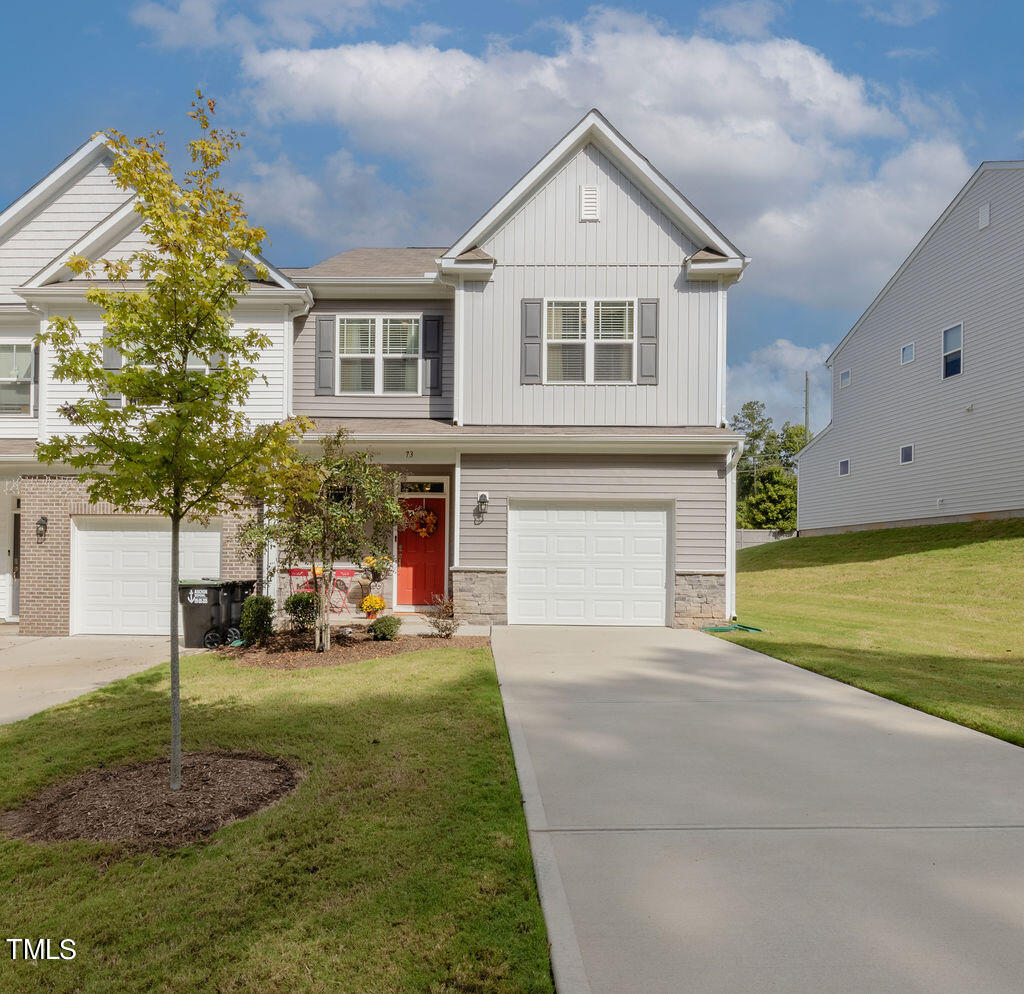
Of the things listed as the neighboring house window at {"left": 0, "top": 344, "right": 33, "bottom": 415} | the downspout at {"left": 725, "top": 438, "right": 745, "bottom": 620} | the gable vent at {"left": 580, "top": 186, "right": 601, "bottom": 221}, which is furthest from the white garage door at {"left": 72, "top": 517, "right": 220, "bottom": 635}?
the downspout at {"left": 725, "top": 438, "right": 745, "bottom": 620}

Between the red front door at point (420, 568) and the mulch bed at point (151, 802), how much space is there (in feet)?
28.4

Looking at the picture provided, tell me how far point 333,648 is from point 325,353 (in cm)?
611

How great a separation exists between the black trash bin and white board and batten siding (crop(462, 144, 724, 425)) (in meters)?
5.24

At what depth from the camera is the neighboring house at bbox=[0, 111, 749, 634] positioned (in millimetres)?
12211

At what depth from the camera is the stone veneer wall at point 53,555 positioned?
39.3 feet

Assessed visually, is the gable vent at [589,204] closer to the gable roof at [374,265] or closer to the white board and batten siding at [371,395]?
the white board and batten siding at [371,395]

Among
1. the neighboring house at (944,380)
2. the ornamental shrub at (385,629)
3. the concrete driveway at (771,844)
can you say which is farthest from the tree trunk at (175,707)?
the neighboring house at (944,380)

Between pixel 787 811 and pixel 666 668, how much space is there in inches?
179

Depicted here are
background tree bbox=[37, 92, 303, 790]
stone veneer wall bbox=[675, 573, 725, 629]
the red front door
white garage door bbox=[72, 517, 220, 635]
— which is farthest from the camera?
the red front door

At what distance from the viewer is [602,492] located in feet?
41.4

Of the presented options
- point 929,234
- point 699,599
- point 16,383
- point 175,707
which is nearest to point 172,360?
point 175,707

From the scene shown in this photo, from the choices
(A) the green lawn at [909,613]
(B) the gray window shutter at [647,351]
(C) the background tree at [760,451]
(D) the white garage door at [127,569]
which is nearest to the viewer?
(A) the green lawn at [909,613]

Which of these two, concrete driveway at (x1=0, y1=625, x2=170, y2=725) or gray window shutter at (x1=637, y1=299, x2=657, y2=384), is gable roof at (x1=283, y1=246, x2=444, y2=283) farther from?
concrete driveway at (x1=0, y1=625, x2=170, y2=725)

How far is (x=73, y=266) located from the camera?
496 centimetres
